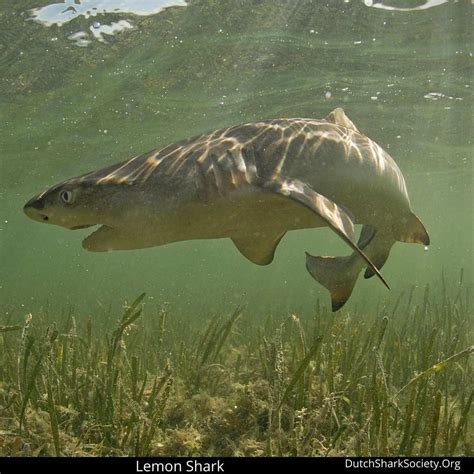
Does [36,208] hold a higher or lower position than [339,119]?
higher

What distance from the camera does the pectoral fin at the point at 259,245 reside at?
6020mm

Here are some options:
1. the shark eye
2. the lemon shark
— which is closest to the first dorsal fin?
the lemon shark

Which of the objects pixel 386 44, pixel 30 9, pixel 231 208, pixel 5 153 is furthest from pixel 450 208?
pixel 231 208

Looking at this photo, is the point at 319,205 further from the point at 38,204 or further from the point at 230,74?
the point at 230,74

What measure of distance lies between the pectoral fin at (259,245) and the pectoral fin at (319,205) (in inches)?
56.7

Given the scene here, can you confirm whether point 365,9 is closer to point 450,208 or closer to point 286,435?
point 286,435

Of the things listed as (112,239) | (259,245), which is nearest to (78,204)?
(112,239)

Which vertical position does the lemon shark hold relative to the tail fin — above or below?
above

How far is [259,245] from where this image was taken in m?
6.29

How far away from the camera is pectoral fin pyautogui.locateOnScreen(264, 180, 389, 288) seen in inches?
152

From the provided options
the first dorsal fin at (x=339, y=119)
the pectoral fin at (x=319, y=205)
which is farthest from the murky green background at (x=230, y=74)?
the pectoral fin at (x=319, y=205)

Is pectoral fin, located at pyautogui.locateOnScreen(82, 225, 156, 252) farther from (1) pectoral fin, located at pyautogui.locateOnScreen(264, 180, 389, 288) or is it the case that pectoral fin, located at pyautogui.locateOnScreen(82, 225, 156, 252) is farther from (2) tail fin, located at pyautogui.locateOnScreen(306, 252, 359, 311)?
(2) tail fin, located at pyautogui.locateOnScreen(306, 252, 359, 311)

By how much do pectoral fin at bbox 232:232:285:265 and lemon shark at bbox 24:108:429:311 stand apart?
0.08ft

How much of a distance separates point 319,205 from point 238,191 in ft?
2.72
